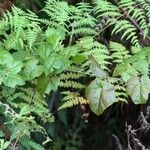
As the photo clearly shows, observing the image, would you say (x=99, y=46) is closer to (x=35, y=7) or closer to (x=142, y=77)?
(x=142, y=77)

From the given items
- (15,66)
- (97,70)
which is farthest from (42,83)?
(97,70)

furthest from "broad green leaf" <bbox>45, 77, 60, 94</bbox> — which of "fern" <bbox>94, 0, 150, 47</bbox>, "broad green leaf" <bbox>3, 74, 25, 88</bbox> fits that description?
"fern" <bbox>94, 0, 150, 47</bbox>

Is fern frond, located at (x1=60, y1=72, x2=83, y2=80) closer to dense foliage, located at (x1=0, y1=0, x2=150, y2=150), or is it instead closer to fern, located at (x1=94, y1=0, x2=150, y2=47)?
dense foliage, located at (x1=0, y1=0, x2=150, y2=150)

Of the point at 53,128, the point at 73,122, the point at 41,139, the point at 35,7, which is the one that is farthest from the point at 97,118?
the point at 35,7

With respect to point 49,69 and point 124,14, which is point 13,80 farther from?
point 124,14

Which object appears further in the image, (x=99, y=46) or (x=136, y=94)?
(x=99, y=46)

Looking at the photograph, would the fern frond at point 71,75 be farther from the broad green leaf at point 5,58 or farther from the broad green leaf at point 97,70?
the broad green leaf at point 5,58

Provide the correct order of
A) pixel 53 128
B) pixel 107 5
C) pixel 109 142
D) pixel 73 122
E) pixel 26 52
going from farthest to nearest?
pixel 109 142, pixel 73 122, pixel 53 128, pixel 107 5, pixel 26 52

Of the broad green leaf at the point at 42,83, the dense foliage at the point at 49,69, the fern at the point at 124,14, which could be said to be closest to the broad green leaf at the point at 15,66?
the dense foliage at the point at 49,69
